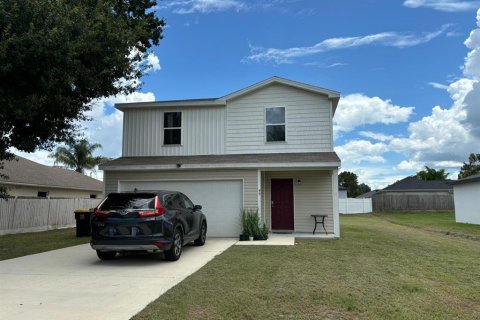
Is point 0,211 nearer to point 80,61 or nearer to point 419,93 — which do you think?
point 80,61

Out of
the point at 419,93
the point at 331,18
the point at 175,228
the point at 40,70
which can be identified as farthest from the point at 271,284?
the point at 419,93

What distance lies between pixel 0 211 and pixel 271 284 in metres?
A: 14.7

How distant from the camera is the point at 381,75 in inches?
751

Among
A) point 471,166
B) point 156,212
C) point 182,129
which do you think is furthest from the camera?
point 471,166

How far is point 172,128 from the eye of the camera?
15430 mm

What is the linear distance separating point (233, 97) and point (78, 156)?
27902 millimetres

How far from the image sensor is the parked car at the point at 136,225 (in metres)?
7.83

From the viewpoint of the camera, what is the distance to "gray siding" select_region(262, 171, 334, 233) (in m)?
14.2

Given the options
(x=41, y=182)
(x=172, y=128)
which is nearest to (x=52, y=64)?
(x=172, y=128)

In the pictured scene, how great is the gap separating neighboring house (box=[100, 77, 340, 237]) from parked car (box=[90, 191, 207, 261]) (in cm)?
486

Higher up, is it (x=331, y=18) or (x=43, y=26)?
(x=331, y=18)

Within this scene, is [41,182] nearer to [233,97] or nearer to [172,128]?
[172,128]

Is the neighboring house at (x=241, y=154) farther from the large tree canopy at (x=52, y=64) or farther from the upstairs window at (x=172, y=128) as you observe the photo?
the large tree canopy at (x=52, y=64)

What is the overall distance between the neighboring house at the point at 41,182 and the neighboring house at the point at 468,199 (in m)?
24.0
